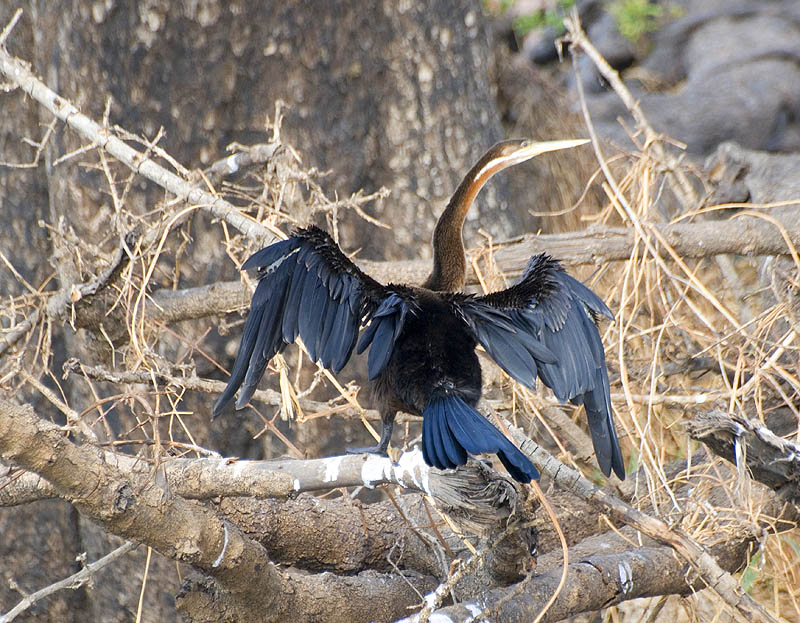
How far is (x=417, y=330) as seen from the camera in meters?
2.09

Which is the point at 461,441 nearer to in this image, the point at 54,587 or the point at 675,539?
the point at 675,539

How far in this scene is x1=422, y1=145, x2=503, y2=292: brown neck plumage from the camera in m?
2.35

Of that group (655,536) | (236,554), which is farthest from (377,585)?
(655,536)

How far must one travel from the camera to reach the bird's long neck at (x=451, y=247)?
7.70 ft

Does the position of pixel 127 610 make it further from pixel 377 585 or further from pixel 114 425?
pixel 377 585

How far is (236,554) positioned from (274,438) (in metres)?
1.30

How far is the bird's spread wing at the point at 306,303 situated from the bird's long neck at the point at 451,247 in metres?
0.31

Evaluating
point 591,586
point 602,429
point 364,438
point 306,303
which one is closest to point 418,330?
point 306,303

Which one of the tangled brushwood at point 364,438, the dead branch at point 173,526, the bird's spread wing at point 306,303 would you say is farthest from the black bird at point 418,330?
the dead branch at point 173,526

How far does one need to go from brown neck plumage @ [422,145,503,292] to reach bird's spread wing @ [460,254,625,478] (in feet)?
0.68

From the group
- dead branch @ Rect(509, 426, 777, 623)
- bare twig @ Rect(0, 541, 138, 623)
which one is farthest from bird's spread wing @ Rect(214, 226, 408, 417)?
dead branch @ Rect(509, 426, 777, 623)

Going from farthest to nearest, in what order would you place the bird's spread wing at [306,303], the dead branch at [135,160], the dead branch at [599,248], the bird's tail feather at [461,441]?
1. the dead branch at [599,248]
2. the dead branch at [135,160]
3. the bird's spread wing at [306,303]
4. the bird's tail feather at [461,441]

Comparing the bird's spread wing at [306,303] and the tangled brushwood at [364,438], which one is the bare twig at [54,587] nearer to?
the tangled brushwood at [364,438]

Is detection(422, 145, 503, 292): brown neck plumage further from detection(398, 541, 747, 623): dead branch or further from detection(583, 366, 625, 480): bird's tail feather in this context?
detection(398, 541, 747, 623): dead branch
